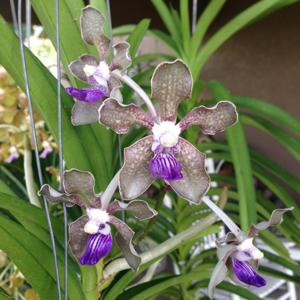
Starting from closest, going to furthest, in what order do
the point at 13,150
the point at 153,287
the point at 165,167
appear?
the point at 165,167, the point at 153,287, the point at 13,150

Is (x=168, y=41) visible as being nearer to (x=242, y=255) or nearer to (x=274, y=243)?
(x=274, y=243)

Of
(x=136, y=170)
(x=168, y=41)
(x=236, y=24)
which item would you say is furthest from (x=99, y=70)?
(x=168, y=41)

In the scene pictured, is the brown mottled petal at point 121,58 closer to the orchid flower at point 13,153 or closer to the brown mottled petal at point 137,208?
the brown mottled petal at point 137,208

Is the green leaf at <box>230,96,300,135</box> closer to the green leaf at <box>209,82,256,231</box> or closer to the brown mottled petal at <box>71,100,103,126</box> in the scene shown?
the green leaf at <box>209,82,256,231</box>

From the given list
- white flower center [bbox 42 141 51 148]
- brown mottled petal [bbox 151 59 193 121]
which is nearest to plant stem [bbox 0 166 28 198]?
white flower center [bbox 42 141 51 148]

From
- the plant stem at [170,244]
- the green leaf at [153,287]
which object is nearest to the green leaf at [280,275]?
the green leaf at [153,287]

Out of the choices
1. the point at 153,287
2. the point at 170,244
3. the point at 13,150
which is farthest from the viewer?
the point at 13,150
